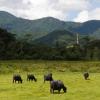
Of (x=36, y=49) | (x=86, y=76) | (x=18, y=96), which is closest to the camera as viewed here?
(x=18, y=96)

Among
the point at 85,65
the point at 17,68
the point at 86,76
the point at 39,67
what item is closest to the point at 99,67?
the point at 85,65

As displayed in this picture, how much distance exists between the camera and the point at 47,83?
62062mm

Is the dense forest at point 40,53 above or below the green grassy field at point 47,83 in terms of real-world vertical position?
above

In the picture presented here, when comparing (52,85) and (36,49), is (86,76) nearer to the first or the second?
(52,85)

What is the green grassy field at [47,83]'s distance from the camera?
43844 millimetres

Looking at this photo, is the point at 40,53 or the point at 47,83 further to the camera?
the point at 40,53

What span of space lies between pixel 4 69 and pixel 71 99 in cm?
7152

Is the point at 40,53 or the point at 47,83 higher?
the point at 40,53

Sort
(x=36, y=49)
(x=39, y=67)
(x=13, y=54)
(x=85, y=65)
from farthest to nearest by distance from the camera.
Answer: (x=36, y=49)
(x=13, y=54)
(x=85, y=65)
(x=39, y=67)

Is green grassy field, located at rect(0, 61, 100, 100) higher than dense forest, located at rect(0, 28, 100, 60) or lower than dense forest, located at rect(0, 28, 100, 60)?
lower

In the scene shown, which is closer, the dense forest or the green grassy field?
the green grassy field

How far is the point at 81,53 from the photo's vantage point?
195 metres

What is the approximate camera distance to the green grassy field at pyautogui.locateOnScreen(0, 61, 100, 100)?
43844mm

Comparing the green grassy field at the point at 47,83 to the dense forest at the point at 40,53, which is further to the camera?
the dense forest at the point at 40,53
